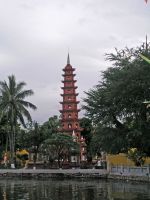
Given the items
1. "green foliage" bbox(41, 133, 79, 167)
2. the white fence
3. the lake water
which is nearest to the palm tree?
"green foliage" bbox(41, 133, 79, 167)

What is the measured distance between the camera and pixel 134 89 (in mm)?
37312

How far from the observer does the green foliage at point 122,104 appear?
37250mm

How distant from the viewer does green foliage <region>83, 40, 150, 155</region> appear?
3725 cm

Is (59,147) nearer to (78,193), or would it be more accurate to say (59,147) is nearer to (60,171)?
(60,171)

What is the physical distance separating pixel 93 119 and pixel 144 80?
800 centimetres

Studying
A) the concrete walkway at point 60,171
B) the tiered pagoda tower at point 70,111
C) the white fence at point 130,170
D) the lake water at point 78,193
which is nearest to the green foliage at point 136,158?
the white fence at point 130,170

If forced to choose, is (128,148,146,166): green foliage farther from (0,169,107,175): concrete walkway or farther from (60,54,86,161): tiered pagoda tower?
(60,54,86,161): tiered pagoda tower

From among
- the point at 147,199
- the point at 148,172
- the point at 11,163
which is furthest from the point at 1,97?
the point at 147,199

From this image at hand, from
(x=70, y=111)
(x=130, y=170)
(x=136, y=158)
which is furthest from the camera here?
(x=70, y=111)

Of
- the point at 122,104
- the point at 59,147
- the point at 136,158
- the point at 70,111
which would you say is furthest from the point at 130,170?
the point at 70,111

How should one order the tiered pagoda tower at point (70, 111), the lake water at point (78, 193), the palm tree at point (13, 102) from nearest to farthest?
the lake water at point (78, 193), the palm tree at point (13, 102), the tiered pagoda tower at point (70, 111)

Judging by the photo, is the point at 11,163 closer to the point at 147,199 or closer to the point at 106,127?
the point at 106,127

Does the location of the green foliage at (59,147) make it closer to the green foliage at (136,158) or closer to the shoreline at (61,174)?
the shoreline at (61,174)

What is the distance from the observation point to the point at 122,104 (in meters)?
38.7
